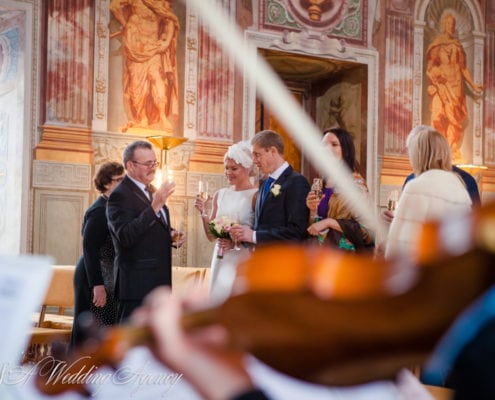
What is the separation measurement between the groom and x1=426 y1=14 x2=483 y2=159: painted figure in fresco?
27.8 ft

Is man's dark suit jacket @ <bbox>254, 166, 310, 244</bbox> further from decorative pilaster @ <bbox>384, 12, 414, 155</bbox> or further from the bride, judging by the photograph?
decorative pilaster @ <bbox>384, 12, 414, 155</bbox>

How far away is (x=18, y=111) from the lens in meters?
9.58

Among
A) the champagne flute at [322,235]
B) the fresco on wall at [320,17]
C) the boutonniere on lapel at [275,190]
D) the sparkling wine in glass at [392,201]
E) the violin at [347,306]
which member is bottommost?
the champagne flute at [322,235]

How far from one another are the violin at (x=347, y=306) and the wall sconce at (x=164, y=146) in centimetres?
907

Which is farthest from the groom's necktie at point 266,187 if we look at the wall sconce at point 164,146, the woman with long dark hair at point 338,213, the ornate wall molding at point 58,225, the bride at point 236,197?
the ornate wall molding at point 58,225

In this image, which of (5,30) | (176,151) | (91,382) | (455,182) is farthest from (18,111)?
(91,382)

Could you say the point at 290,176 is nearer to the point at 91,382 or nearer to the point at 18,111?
the point at 91,382

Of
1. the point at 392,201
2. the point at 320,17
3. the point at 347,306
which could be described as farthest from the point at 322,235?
the point at 320,17

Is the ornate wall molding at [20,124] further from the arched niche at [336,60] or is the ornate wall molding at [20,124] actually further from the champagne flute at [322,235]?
the champagne flute at [322,235]

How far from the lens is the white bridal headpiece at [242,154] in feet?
16.0

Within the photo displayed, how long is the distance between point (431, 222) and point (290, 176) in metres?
3.77

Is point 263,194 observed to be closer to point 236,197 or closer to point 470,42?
point 236,197

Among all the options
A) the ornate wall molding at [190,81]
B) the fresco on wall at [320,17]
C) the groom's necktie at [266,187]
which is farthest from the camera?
the fresco on wall at [320,17]

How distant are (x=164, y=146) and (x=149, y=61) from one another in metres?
1.35
